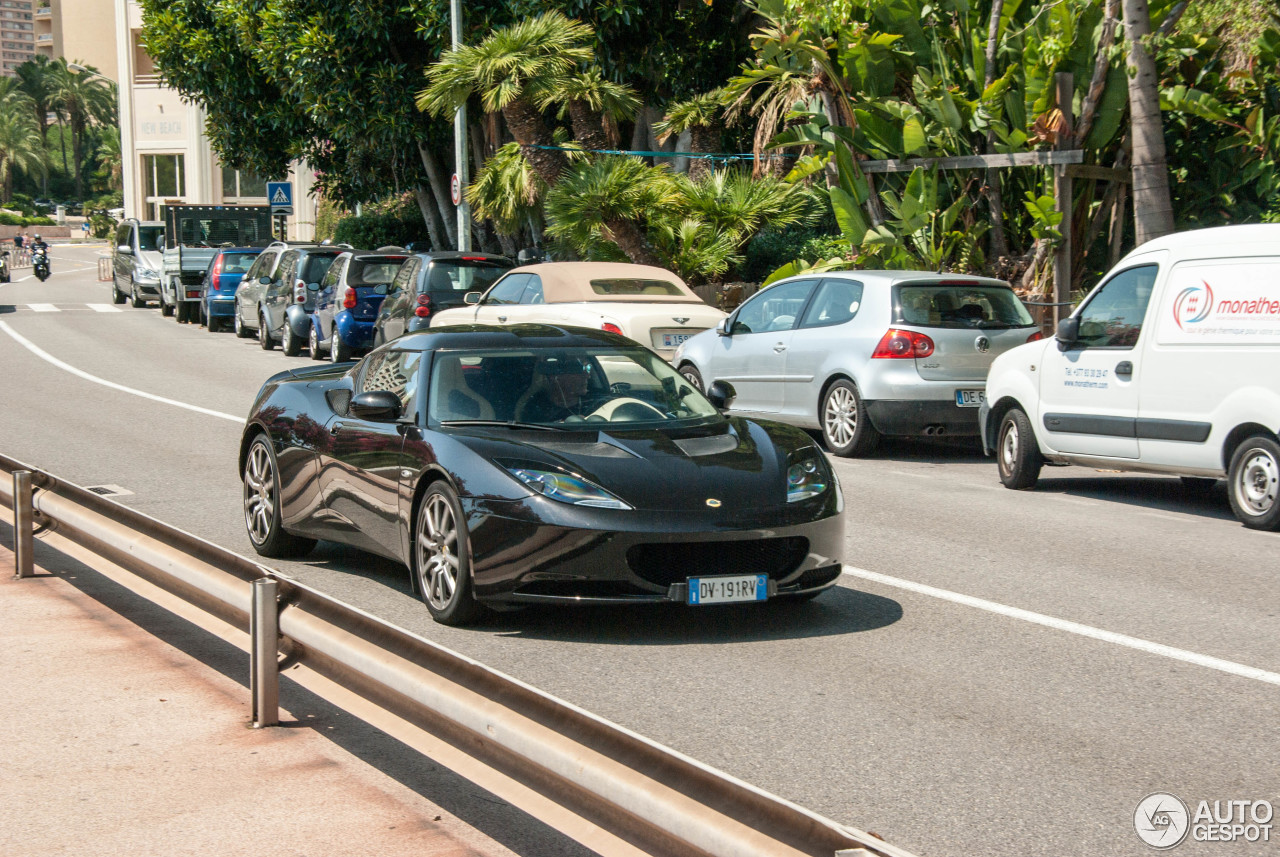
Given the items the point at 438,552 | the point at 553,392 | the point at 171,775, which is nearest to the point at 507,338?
the point at 553,392

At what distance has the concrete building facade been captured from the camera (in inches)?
3063

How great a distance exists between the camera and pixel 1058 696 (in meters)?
5.84

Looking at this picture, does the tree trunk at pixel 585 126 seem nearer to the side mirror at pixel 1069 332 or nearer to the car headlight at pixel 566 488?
the side mirror at pixel 1069 332

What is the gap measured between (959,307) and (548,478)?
7787 millimetres

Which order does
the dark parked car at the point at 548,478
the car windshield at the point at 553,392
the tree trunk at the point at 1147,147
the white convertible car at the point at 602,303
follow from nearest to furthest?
the dark parked car at the point at 548,478 → the car windshield at the point at 553,392 → the tree trunk at the point at 1147,147 → the white convertible car at the point at 602,303

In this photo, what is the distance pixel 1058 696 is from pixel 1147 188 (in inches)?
440

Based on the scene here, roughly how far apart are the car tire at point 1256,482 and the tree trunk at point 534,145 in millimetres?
19679

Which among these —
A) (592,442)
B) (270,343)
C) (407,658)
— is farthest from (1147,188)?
(270,343)

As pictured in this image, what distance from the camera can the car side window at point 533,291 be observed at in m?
17.7

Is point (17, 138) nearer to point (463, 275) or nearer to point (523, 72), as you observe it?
point (523, 72)

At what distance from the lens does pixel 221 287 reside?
1259 inches

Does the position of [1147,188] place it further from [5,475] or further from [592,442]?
[5,475]

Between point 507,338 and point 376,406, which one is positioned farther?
point 507,338

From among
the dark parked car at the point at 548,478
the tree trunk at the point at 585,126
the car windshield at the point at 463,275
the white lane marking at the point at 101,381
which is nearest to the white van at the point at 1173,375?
the dark parked car at the point at 548,478
